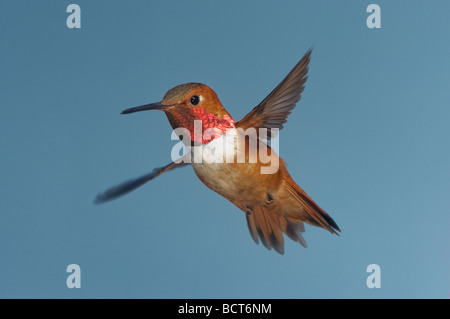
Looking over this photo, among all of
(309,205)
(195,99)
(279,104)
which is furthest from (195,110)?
(309,205)

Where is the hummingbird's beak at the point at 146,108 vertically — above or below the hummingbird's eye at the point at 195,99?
below

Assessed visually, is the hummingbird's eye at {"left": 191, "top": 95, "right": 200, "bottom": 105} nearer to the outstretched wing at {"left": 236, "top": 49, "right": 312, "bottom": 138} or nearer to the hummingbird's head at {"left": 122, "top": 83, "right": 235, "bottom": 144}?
the hummingbird's head at {"left": 122, "top": 83, "right": 235, "bottom": 144}

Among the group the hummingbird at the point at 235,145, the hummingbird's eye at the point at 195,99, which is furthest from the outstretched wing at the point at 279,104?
the hummingbird's eye at the point at 195,99

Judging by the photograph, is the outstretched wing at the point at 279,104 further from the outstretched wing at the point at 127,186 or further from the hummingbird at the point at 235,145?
the outstretched wing at the point at 127,186

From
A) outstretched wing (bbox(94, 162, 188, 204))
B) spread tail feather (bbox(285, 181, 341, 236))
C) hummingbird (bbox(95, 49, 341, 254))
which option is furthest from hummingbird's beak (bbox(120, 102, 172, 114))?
spread tail feather (bbox(285, 181, 341, 236))

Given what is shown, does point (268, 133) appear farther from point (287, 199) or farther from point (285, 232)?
point (285, 232)

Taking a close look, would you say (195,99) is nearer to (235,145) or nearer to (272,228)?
(235,145)
